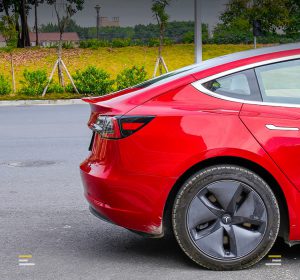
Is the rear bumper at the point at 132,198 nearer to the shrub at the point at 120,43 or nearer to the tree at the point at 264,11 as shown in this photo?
the tree at the point at 264,11

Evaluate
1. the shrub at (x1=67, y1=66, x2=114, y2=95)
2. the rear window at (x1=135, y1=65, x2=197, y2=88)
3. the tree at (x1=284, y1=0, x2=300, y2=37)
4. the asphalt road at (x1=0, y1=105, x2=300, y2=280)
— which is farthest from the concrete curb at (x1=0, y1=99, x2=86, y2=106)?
the tree at (x1=284, y1=0, x2=300, y2=37)

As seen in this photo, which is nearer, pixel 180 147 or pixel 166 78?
Result: pixel 180 147

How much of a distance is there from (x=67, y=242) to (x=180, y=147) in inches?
59.8

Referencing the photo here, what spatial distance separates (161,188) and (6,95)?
2064cm

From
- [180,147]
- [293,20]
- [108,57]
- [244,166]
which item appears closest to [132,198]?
[180,147]

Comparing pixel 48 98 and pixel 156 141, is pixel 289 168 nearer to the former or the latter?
pixel 156 141

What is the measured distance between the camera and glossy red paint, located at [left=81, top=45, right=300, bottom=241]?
5164 mm

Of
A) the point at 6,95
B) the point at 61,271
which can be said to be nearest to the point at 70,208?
the point at 61,271

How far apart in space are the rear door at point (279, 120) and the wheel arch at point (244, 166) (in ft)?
0.42

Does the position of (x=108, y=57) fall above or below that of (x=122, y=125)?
below

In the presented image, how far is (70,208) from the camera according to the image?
7461mm

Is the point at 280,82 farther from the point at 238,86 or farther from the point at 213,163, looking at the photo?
the point at 213,163

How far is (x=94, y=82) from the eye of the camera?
25.2m

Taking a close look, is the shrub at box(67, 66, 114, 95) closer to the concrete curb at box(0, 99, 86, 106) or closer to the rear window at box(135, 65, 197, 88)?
the concrete curb at box(0, 99, 86, 106)
